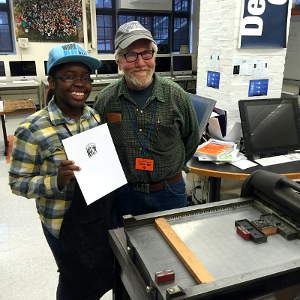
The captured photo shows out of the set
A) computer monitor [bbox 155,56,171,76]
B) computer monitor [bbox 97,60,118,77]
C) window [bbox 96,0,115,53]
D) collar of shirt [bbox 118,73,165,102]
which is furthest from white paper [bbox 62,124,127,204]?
window [bbox 96,0,115,53]

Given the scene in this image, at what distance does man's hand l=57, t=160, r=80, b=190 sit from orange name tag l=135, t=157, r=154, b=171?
18.3 inches

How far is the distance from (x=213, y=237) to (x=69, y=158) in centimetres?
54

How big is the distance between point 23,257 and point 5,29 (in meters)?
6.03

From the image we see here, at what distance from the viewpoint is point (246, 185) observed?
3.34ft

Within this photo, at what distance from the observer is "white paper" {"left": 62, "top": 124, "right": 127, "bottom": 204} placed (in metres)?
1.09

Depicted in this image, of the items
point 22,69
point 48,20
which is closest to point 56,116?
point 22,69

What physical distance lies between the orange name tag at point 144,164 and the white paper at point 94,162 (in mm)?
278

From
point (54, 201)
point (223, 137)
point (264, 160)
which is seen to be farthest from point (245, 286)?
point (223, 137)

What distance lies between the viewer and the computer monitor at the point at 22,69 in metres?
6.55

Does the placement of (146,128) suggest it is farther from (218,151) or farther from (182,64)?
(182,64)

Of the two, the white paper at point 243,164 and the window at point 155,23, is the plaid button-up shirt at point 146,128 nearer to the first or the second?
Result: the white paper at point 243,164

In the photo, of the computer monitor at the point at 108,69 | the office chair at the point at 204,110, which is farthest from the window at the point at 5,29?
the office chair at the point at 204,110

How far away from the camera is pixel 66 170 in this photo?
1072 millimetres

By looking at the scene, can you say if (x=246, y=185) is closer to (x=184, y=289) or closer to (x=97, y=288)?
(x=184, y=289)
